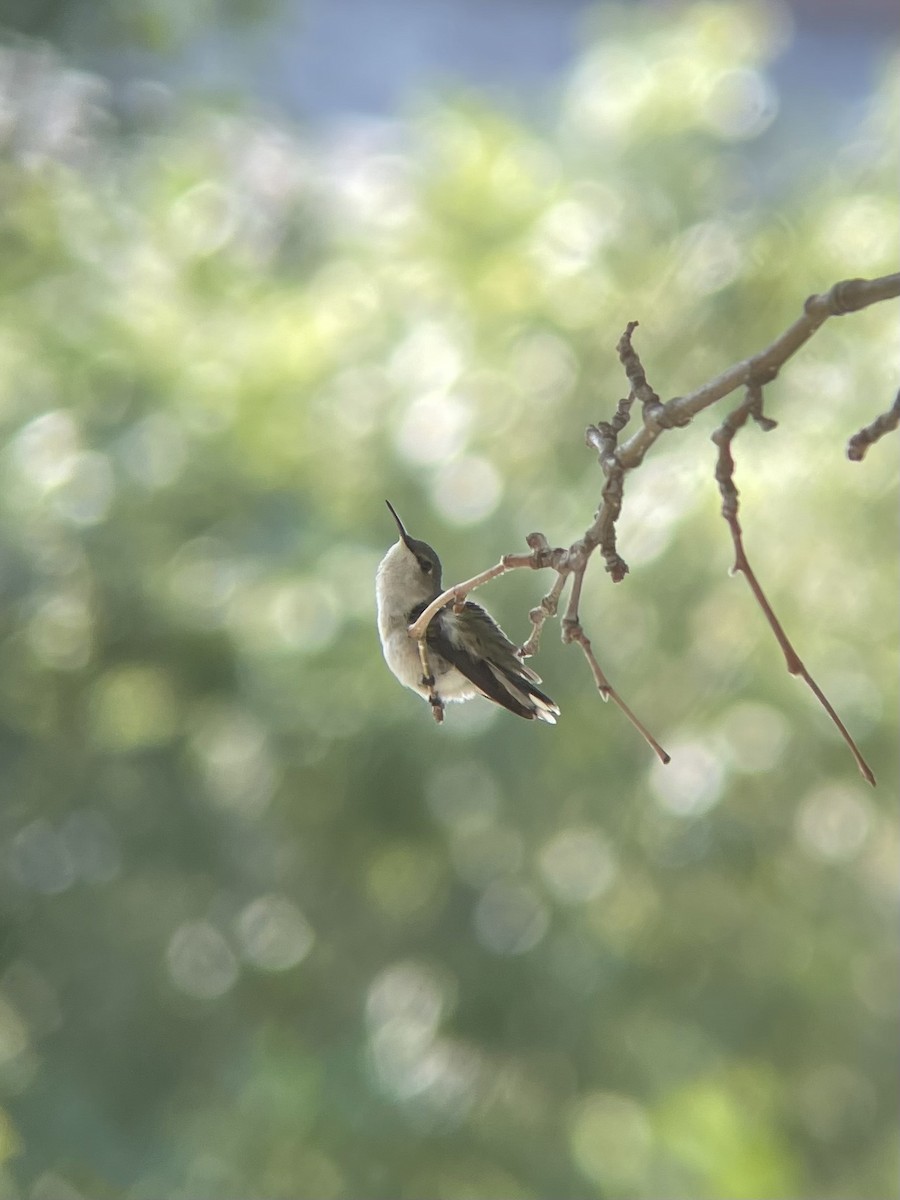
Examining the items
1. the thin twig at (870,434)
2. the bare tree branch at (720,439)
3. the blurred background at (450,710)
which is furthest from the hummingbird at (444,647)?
the blurred background at (450,710)

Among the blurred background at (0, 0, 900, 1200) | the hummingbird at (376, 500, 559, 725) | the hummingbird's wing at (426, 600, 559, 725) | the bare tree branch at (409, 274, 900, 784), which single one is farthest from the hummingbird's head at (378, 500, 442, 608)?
the blurred background at (0, 0, 900, 1200)

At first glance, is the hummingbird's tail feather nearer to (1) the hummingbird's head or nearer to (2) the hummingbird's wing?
(2) the hummingbird's wing

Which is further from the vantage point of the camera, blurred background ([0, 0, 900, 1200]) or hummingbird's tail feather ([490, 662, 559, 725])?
blurred background ([0, 0, 900, 1200])

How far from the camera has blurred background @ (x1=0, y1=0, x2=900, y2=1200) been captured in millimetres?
3367

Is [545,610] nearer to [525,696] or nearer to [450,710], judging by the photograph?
[525,696]

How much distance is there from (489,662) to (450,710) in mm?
1596

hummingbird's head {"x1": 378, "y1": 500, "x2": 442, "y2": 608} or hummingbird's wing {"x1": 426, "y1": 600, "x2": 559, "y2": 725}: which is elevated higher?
hummingbird's head {"x1": 378, "y1": 500, "x2": 442, "y2": 608}

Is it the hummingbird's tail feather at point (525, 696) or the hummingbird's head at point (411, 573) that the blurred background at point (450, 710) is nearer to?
the hummingbird's head at point (411, 573)

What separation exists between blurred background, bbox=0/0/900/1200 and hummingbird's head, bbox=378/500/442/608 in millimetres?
1262

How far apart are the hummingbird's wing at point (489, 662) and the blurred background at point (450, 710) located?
1.44 m

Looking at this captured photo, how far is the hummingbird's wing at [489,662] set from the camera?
1514mm

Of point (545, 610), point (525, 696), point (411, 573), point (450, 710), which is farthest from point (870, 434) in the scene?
point (450, 710)

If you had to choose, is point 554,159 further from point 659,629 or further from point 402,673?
point 402,673

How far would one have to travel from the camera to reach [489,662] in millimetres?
1626
